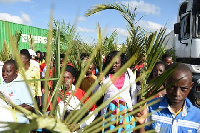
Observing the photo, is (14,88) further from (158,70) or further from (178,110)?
(158,70)

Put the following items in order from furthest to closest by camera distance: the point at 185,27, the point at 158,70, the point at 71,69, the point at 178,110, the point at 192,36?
the point at 185,27 → the point at 192,36 → the point at 158,70 → the point at 71,69 → the point at 178,110

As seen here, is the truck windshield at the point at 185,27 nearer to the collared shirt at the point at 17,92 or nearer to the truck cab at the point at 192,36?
the truck cab at the point at 192,36

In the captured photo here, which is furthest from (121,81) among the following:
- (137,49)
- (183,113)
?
(183,113)

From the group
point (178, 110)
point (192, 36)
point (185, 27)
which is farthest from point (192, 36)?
point (178, 110)

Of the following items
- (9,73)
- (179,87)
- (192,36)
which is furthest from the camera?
(192,36)

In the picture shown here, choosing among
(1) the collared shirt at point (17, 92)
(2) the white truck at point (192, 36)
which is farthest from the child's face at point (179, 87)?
(2) the white truck at point (192, 36)

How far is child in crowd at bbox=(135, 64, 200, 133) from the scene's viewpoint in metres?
1.42

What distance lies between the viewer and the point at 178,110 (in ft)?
5.03

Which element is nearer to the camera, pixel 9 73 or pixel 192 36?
pixel 9 73

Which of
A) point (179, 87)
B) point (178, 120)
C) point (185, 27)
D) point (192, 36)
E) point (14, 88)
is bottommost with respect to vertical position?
point (178, 120)

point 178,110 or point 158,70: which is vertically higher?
point 158,70

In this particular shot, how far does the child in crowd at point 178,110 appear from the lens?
1424 millimetres

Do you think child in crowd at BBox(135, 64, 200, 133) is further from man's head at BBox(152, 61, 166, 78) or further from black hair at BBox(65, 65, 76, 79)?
man's head at BBox(152, 61, 166, 78)

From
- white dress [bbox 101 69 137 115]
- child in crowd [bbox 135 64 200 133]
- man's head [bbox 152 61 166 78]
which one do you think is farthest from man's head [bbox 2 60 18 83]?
man's head [bbox 152 61 166 78]
